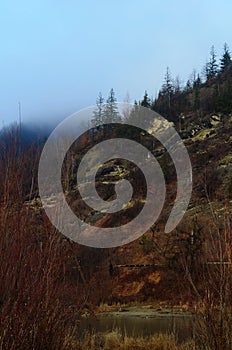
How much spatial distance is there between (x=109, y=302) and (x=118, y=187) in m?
18.2

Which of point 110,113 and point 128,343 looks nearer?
point 128,343

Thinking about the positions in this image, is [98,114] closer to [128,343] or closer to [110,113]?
[110,113]

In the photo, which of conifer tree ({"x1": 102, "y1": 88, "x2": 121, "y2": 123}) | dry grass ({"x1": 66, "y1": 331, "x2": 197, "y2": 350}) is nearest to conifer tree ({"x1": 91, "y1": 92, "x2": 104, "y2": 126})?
conifer tree ({"x1": 102, "y1": 88, "x2": 121, "y2": 123})

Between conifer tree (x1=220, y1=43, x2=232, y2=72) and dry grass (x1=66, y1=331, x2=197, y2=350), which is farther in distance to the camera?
conifer tree (x1=220, y1=43, x2=232, y2=72)

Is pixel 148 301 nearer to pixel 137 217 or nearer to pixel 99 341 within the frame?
pixel 137 217

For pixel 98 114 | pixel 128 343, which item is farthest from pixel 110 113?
pixel 128 343

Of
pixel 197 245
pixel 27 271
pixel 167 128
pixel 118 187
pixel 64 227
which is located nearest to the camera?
pixel 27 271

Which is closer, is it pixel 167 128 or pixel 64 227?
pixel 64 227

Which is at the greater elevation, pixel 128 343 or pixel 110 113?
pixel 110 113

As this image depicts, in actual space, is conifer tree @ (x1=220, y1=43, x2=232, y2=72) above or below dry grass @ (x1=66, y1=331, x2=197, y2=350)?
above

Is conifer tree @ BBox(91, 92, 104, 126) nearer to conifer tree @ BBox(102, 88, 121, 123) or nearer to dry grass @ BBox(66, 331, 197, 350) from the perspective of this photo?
conifer tree @ BBox(102, 88, 121, 123)

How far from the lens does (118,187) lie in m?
40.5

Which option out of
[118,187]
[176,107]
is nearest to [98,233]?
[118,187]

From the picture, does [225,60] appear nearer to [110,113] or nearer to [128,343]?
[110,113]
